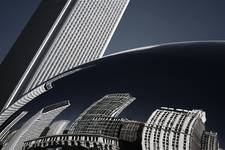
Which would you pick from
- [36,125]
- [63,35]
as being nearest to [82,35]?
[63,35]

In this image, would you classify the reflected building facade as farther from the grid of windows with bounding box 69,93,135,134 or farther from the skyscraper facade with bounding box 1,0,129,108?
the skyscraper facade with bounding box 1,0,129,108

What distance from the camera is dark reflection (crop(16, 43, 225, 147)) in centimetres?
127

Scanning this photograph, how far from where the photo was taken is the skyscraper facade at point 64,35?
120 feet

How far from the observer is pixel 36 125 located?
1488 millimetres

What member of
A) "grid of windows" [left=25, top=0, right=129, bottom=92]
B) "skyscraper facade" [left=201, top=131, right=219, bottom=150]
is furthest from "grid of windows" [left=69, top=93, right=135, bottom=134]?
"grid of windows" [left=25, top=0, right=129, bottom=92]

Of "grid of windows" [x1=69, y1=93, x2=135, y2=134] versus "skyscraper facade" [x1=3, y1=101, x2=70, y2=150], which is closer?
"grid of windows" [x1=69, y1=93, x2=135, y2=134]

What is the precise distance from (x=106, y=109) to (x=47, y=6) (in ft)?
134

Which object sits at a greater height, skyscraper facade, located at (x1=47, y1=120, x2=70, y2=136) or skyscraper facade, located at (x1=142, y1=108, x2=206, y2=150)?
skyscraper facade, located at (x1=142, y1=108, x2=206, y2=150)

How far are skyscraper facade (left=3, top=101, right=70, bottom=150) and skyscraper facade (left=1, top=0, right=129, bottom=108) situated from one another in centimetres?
2862

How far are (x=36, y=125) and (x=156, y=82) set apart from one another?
1.60 ft

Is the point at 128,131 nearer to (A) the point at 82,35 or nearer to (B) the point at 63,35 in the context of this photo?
(B) the point at 63,35

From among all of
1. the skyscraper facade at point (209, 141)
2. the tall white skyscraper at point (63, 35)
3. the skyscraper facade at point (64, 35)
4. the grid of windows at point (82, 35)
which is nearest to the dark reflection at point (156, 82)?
the skyscraper facade at point (209, 141)

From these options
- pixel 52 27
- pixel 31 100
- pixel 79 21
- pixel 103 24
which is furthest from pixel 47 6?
pixel 31 100

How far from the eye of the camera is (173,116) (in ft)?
3.99
